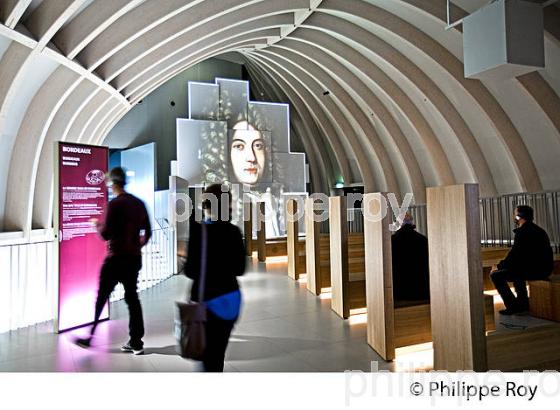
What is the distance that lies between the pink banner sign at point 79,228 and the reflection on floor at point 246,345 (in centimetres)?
23

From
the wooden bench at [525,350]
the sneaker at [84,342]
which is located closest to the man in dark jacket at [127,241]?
the sneaker at [84,342]

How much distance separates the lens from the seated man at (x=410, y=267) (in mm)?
3455

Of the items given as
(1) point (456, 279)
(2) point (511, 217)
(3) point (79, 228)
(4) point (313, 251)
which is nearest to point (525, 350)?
(1) point (456, 279)

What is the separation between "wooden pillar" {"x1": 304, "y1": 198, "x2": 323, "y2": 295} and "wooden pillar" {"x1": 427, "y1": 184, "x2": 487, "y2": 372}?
Answer: 7.97 ft

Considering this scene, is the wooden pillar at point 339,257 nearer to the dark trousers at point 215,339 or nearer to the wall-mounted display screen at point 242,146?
the dark trousers at point 215,339

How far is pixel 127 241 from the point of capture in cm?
282

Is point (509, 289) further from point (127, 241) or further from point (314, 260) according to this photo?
point (127, 241)

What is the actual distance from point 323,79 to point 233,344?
9518 millimetres

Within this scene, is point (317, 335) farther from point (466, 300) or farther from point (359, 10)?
point (359, 10)

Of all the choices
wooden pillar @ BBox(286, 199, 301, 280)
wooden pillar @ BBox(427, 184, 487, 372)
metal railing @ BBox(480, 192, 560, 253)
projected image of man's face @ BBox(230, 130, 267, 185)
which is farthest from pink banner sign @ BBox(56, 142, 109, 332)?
projected image of man's face @ BBox(230, 130, 267, 185)

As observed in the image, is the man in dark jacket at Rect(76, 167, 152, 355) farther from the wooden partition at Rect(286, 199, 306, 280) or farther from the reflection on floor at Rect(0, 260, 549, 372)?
the wooden partition at Rect(286, 199, 306, 280)

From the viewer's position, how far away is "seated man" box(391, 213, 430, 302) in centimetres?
346

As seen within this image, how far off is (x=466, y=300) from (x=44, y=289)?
14.1 feet
